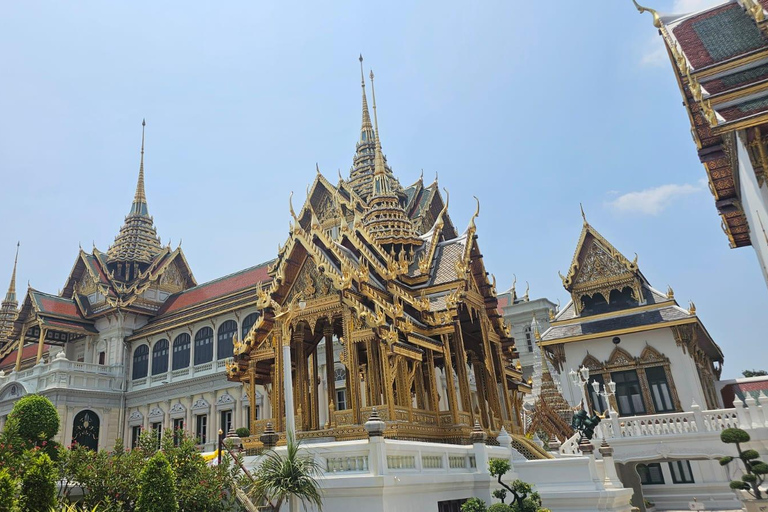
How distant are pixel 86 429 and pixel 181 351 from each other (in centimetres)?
677

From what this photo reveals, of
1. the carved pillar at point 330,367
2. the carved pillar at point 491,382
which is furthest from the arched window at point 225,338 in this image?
the carved pillar at point 491,382

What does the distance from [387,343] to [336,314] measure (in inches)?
47.9

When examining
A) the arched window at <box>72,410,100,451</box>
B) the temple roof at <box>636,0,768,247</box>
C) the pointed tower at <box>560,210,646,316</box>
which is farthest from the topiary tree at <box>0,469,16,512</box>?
the arched window at <box>72,410,100,451</box>

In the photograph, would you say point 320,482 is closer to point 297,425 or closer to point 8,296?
point 297,425

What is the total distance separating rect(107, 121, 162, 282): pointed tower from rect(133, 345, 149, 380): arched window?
7292 mm

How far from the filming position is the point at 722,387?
82.6 ft

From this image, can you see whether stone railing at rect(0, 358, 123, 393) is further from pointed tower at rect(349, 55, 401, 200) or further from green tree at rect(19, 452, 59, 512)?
green tree at rect(19, 452, 59, 512)

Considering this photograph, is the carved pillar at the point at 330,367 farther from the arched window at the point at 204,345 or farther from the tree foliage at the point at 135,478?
the arched window at the point at 204,345

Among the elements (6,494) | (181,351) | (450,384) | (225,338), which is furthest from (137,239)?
(6,494)

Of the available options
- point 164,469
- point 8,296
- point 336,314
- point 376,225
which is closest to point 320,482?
point 164,469

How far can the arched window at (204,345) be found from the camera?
111 feet

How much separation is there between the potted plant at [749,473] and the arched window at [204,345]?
26.5 metres

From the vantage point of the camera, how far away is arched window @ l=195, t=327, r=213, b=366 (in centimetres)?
3372

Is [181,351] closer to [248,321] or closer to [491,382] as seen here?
[248,321]
